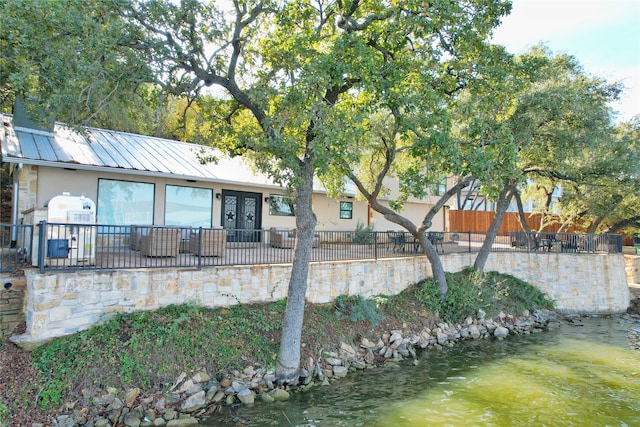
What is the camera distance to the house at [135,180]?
10398 millimetres

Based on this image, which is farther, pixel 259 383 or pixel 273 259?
pixel 273 259

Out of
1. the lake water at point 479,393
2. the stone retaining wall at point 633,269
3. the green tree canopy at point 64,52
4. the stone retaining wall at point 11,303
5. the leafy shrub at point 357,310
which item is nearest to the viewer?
the green tree canopy at point 64,52

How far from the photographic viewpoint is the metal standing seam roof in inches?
393

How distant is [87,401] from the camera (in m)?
6.38


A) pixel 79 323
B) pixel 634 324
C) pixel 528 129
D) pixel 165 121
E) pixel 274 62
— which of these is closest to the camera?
pixel 79 323

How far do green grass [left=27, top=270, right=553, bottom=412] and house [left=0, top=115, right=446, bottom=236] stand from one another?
3.10m

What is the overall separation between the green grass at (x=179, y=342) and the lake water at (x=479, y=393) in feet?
3.96

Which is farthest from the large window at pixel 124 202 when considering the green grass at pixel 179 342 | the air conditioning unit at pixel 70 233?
the green grass at pixel 179 342

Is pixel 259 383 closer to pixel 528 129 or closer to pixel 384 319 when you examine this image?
pixel 384 319

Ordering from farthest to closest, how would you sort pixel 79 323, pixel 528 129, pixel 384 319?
pixel 528 129
pixel 384 319
pixel 79 323

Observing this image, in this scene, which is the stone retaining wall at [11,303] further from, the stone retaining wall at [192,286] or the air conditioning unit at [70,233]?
A: the air conditioning unit at [70,233]

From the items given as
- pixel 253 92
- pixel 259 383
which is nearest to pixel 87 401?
pixel 259 383

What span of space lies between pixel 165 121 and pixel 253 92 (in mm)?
12428

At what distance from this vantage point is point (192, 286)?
873 cm
